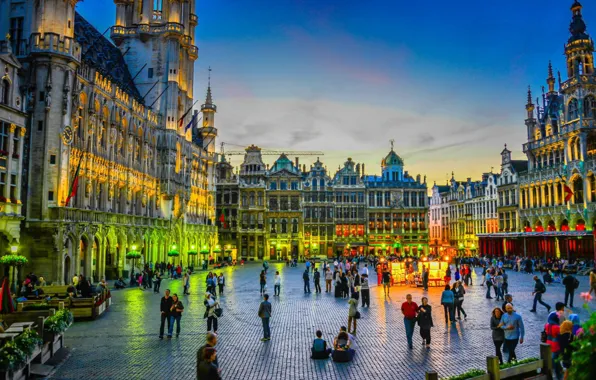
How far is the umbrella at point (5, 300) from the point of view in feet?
54.1

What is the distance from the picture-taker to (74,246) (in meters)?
34.4

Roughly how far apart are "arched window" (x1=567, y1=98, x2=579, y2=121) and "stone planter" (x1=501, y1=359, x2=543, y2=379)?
55.2 metres

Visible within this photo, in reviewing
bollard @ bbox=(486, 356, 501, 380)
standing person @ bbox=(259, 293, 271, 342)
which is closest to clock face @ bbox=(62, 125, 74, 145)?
standing person @ bbox=(259, 293, 271, 342)

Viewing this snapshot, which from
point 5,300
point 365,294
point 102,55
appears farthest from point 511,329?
point 102,55

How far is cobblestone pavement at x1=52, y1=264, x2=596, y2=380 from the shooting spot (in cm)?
1250

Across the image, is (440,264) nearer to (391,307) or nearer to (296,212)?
(391,307)

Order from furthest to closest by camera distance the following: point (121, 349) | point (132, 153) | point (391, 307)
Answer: point (132, 153) < point (391, 307) < point (121, 349)

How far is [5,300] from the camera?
54.5ft

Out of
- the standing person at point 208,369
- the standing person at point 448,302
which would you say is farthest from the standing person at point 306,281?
the standing person at point 208,369

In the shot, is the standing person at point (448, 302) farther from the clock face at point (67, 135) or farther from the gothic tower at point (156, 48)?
the gothic tower at point (156, 48)

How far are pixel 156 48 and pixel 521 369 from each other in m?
57.3

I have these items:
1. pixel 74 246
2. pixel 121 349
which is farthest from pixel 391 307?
pixel 74 246

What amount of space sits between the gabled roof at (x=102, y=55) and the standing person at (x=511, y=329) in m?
40.3

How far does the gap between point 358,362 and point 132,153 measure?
3991 cm
